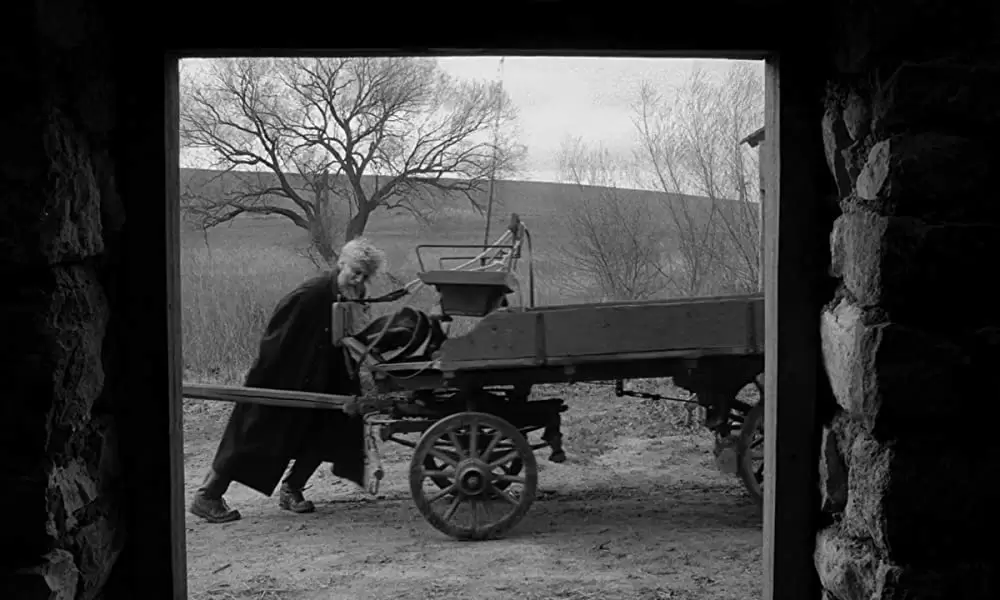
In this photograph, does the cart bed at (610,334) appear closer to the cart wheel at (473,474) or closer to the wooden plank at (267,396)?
the cart wheel at (473,474)

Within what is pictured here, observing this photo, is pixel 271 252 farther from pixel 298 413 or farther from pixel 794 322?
pixel 794 322

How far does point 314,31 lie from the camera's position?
1544 millimetres

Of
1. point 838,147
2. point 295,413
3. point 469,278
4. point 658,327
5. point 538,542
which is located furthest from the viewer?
point 295,413

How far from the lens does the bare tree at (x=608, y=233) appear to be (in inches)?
225

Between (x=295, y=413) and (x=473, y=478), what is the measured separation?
1091 millimetres

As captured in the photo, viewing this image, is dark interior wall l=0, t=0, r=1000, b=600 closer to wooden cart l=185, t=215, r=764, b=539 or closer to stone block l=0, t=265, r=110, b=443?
stone block l=0, t=265, r=110, b=443

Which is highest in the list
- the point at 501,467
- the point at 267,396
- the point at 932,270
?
the point at 932,270

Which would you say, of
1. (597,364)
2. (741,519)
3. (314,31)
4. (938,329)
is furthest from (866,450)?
(741,519)

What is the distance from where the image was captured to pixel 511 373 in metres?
4.65

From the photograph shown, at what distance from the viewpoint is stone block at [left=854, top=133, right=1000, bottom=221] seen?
1306 mm

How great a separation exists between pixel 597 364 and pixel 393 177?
174cm

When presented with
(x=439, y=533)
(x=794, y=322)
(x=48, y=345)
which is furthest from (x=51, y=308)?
(x=439, y=533)

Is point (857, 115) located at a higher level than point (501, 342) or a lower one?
higher

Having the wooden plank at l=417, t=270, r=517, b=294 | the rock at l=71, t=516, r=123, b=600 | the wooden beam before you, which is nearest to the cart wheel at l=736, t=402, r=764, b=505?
the wooden plank at l=417, t=270, r=517, b=294
